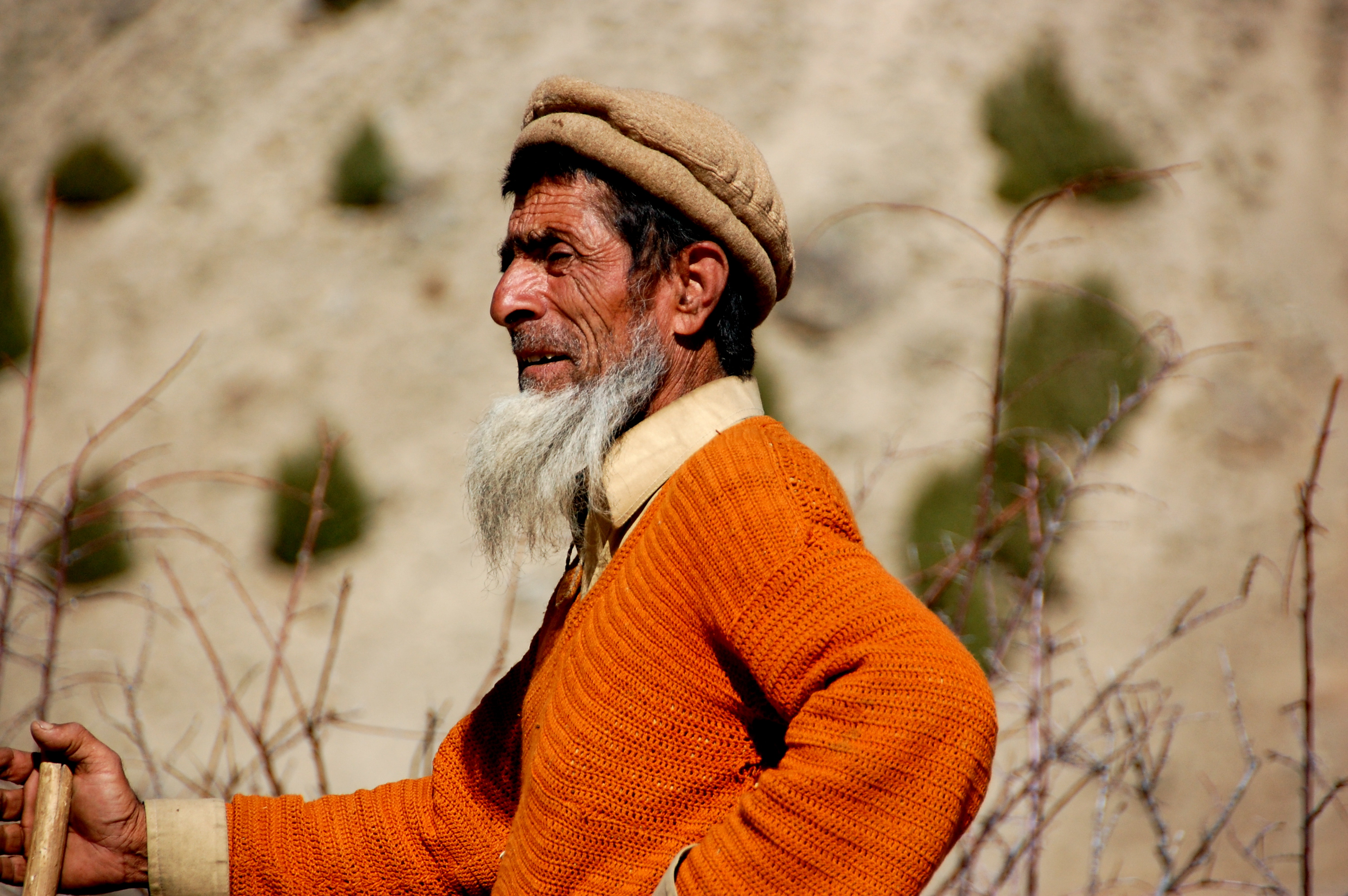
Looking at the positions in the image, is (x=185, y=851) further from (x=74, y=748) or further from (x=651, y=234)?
(x=651, y=234)

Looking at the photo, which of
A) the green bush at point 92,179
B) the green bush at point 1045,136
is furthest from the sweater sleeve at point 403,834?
the green bush at point 92,179

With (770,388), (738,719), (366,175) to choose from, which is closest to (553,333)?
(738,719)

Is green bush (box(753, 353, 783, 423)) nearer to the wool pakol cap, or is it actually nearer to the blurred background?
the blurred background

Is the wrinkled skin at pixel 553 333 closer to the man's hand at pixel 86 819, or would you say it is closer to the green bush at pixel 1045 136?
the man's hand at pixel 86 819

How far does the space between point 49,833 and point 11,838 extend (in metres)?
0.16

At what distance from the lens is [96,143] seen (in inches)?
364

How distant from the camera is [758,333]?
8.73m

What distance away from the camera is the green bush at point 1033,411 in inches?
292

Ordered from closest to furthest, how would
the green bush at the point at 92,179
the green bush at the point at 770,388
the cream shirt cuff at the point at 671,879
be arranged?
the cream shirt cuff at the point at 671,879 → the green bush at the point at 770,388 → the green bush at the point at 92,179

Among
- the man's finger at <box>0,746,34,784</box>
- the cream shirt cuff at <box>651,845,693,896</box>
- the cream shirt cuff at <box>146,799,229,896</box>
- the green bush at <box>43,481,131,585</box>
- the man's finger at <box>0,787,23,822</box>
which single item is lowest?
the green bush at <box>43,481,131,585</box>

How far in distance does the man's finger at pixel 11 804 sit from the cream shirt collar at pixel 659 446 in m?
0.98

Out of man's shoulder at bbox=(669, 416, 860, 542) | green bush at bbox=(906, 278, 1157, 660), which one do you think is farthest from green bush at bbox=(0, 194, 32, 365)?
man's shoulder at bbox=(669, 416, 860, 542)

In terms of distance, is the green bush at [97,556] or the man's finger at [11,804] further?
the green bush at [97,556]

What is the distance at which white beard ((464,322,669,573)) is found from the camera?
155 cm
